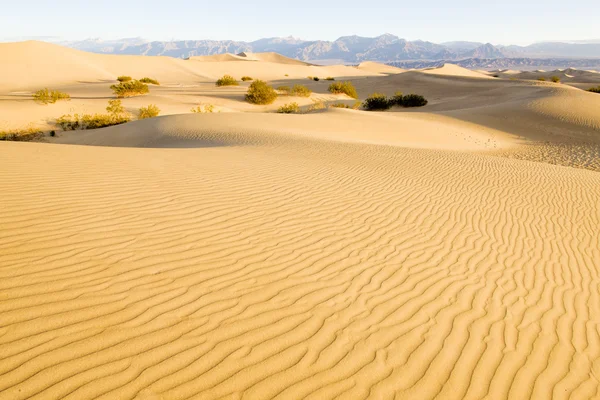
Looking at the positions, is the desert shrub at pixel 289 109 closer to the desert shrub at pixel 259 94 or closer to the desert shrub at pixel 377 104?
the desert shrub at pixel 259 94

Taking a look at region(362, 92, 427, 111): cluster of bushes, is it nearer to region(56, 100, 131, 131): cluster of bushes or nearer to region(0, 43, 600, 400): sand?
region(56, 100, 131, 131): cluster of bushes

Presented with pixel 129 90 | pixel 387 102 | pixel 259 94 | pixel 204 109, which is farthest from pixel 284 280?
pixel 387 102

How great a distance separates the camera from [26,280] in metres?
3.70

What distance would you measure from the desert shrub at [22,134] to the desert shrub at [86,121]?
167 cm

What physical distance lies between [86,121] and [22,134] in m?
→ 3.61

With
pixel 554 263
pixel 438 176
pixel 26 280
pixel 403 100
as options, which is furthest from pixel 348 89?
pixel 26 280

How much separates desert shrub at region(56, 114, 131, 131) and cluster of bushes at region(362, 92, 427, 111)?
686 inches

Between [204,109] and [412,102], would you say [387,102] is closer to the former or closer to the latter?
[412,102]

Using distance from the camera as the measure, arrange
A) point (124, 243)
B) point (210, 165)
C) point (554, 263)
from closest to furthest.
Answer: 1. point (124, 243)
2. point (554, 263)
3. point (210, 165)

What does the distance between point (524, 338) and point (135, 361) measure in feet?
10.8

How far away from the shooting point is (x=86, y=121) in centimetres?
2019

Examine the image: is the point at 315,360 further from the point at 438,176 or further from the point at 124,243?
the point at 438,176

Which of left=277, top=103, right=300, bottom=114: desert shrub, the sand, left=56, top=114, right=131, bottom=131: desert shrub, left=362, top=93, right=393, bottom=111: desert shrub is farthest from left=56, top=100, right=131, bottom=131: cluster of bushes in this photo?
left=362, top=93, right=393, bottom=111: desert shrub

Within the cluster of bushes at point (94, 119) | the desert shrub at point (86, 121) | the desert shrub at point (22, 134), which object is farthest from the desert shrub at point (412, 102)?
the desert shrub at point (22, 134)
